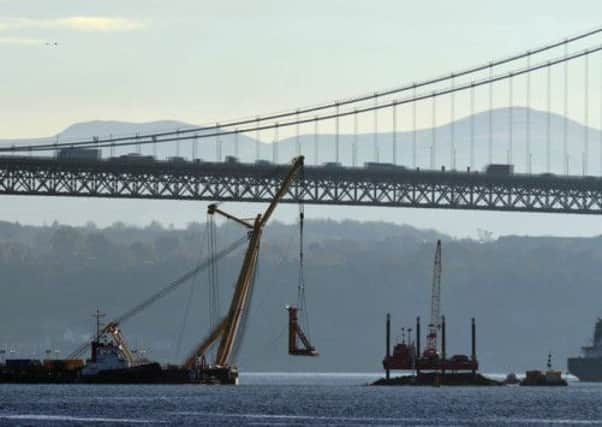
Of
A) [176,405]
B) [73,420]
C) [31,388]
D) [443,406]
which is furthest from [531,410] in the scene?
[31,388]

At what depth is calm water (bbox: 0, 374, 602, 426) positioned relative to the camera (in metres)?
142

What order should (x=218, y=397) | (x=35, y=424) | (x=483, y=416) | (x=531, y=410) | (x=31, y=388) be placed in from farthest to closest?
(x=31, y=388) < (x=218, y=397) < (x=531, y=410) < (x=483, y=416) < (x=35, y=424)

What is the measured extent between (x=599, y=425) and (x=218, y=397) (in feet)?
131

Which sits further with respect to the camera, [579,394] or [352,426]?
[579,394]

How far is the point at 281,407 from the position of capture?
524ft

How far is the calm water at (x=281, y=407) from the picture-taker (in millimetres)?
141625

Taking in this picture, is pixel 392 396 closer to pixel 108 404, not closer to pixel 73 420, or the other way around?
pixel 108 404

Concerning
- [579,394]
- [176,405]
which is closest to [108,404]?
[176,405]

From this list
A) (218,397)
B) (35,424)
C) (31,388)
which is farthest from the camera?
(31,388)

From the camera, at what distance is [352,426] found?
136 m

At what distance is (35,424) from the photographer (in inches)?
5295

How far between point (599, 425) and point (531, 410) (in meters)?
19.8

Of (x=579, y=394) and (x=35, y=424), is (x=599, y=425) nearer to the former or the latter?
(x=35, y=424)

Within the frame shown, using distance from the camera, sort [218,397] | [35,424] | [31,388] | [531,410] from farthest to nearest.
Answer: [31,388], [218,397], [531,410], [35,424]
